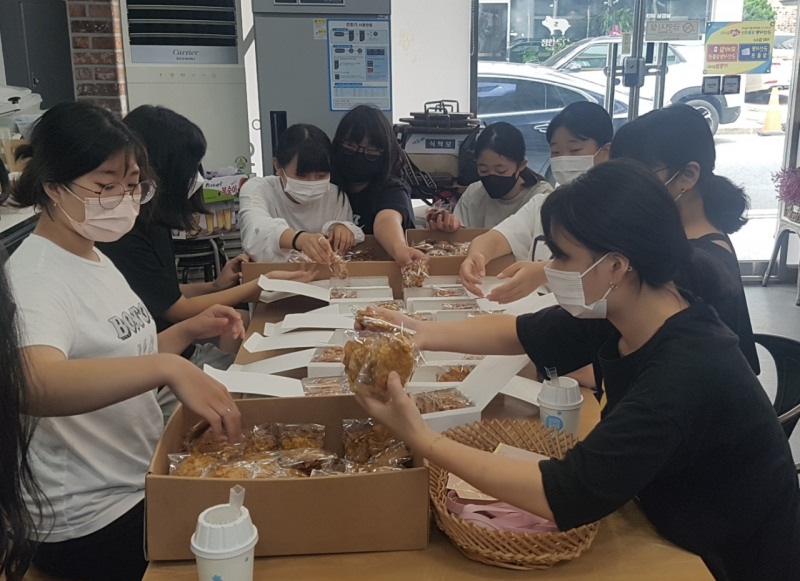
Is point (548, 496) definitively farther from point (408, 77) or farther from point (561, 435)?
point (408, 77)

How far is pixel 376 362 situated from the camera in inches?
41.8

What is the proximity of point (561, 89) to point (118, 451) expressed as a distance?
13.8 feet

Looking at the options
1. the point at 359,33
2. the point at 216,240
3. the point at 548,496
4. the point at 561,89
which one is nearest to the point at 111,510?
the point at 548,496

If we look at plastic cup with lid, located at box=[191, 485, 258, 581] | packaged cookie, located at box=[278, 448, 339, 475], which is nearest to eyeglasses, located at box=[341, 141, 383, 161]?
packaged cookie, located at box=[278, 448, 339, 475]

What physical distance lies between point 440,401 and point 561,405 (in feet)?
0.71

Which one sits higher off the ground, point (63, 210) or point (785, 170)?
point (63, 210)

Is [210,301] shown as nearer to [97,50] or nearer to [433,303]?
[433,303]

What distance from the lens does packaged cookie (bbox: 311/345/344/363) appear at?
1527mm

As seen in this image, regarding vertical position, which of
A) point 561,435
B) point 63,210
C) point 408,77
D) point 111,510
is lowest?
point 111,510

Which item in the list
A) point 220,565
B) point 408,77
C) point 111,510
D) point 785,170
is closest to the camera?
point 220,565

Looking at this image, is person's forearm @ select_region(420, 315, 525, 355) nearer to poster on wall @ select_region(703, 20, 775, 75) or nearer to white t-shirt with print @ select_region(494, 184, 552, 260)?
white t-shirt with print @ select_region(494, 184, 552, 260)

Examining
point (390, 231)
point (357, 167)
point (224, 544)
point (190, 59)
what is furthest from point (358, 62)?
point (224, 544)

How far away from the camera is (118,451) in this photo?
132 cm

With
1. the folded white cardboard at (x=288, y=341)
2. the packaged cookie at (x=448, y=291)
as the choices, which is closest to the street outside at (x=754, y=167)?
the packaged cookie at (x=448, y=291)
